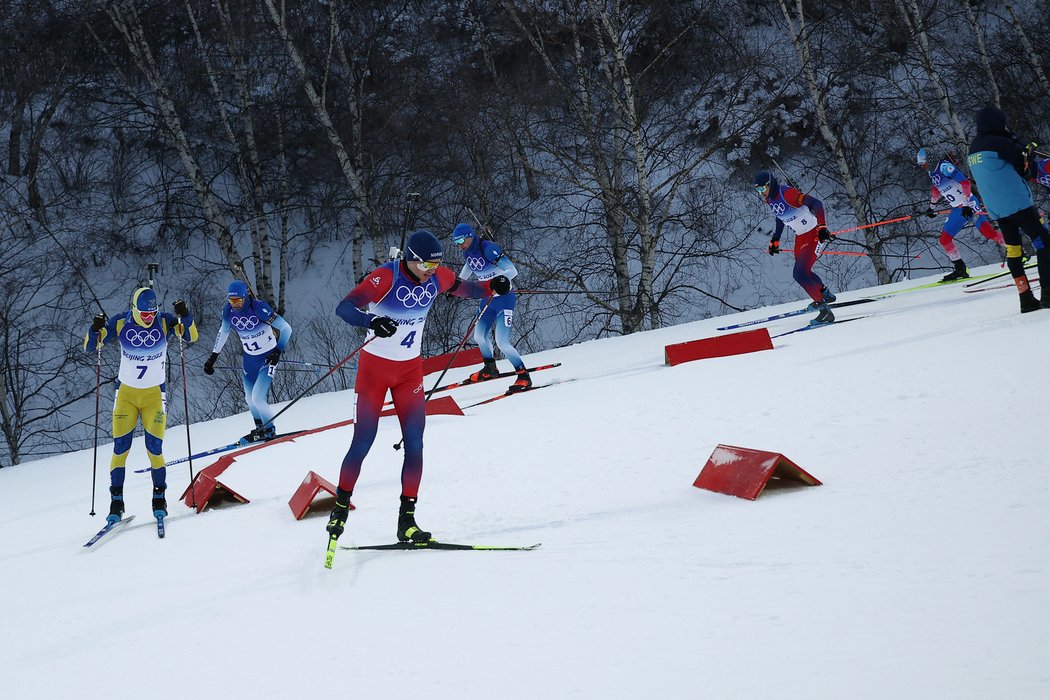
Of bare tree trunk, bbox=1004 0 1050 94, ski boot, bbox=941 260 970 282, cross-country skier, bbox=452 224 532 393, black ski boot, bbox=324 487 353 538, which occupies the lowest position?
ski boot, bbox=941 260 970 282

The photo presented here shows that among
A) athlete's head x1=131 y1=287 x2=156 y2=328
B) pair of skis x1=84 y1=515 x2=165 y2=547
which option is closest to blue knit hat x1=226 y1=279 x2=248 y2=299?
athlete's head x1=131 y1=287 x2=156 y2=328

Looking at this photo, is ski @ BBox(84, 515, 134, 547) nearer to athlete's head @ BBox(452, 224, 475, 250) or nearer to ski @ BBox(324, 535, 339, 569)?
ski @ BBox(324, 535, 339, 569)

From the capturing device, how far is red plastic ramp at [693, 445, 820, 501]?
4.96 meters

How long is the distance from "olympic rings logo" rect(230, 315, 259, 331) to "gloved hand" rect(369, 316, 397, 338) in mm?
6771

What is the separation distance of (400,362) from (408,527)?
101 cm

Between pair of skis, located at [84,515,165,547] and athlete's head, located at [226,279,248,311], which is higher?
athlete's head, located at [226,279,248,311]

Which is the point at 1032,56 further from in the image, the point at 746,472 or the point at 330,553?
the point at 330,553

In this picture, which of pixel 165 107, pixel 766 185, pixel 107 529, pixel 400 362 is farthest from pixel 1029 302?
pixel 165 107

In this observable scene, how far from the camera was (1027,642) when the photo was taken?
269 centimetres

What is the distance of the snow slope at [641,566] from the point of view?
2.97 meters

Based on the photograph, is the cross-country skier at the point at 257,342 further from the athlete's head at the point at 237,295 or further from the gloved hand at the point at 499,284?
the gloved hand at the point at 499,284

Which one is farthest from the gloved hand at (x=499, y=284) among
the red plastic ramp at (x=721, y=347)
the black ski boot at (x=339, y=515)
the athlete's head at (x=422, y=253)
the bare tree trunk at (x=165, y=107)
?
the bare tree trunk at (x=165, y=107)

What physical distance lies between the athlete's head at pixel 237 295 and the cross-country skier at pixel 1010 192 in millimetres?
8260

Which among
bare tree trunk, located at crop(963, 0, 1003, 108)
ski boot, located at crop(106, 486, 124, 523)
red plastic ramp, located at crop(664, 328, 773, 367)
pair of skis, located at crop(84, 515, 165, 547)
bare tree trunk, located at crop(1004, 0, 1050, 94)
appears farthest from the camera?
bare tree trunk, located at crop(1004, 0, 1050, 94)
